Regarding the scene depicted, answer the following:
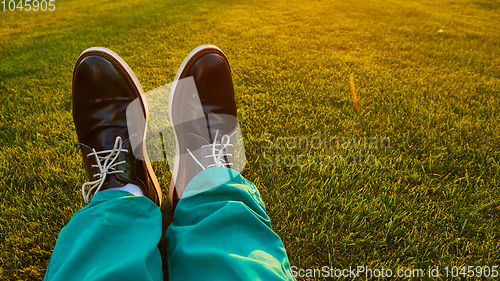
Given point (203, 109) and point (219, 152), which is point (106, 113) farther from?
point (219, 152)

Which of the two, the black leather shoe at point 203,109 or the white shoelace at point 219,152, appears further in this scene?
the black leather shoe at point 203,109

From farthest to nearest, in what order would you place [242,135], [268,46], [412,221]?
[268,46]
[242,135]
[412,221]

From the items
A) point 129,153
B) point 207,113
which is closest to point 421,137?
point 207,113

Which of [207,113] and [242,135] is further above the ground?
[207,113]

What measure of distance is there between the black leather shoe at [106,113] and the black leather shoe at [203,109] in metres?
0.19

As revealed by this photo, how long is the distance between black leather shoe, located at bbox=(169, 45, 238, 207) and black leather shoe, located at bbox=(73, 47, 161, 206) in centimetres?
19

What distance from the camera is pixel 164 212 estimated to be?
1167mm

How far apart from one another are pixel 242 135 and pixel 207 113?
0.24m

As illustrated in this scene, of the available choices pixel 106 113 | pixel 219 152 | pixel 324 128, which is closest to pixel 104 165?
pixel 106 113

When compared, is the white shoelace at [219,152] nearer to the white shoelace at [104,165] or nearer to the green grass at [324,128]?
the green grass at [324,128]

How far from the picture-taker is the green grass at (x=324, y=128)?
1045mm

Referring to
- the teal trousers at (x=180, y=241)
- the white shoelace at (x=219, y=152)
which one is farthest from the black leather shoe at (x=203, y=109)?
the teal trousers at (x=180, y=241)

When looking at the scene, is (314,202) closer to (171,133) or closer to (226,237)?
(226,237)

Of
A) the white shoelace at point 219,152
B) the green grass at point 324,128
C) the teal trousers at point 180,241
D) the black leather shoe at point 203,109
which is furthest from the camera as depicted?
the black leather shoe at point 203,109
